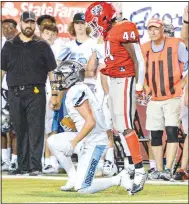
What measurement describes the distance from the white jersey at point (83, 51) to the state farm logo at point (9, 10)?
2.34m

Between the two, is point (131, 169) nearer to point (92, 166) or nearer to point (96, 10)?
point (92, 166)

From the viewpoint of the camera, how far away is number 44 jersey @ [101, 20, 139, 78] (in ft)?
37.2

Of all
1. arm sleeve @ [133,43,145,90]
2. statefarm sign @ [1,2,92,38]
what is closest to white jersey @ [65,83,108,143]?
arm sleeve @ [133,43,145,90]

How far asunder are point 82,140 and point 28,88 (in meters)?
3.07

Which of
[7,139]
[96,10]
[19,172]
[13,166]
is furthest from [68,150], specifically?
[7,139]

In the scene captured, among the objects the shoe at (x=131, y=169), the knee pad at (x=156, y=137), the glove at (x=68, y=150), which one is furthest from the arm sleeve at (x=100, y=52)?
the glove at (x=68, y=150)

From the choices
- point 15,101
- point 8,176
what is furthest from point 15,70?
point 8,176

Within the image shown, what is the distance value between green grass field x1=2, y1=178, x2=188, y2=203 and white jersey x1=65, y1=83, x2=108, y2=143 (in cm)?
61

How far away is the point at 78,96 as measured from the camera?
1120cm

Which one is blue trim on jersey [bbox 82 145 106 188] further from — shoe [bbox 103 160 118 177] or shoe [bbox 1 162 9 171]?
shoe [bbox 1 162 9 171]

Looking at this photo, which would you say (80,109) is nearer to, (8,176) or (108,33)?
(108,33)

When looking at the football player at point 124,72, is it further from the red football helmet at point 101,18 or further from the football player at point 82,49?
the football player at point 82,49

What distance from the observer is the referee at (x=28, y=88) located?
14266 mm

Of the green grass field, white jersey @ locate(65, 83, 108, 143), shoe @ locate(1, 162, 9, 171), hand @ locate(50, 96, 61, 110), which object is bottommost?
shoe @ locate(1, 162, 9, 171)
